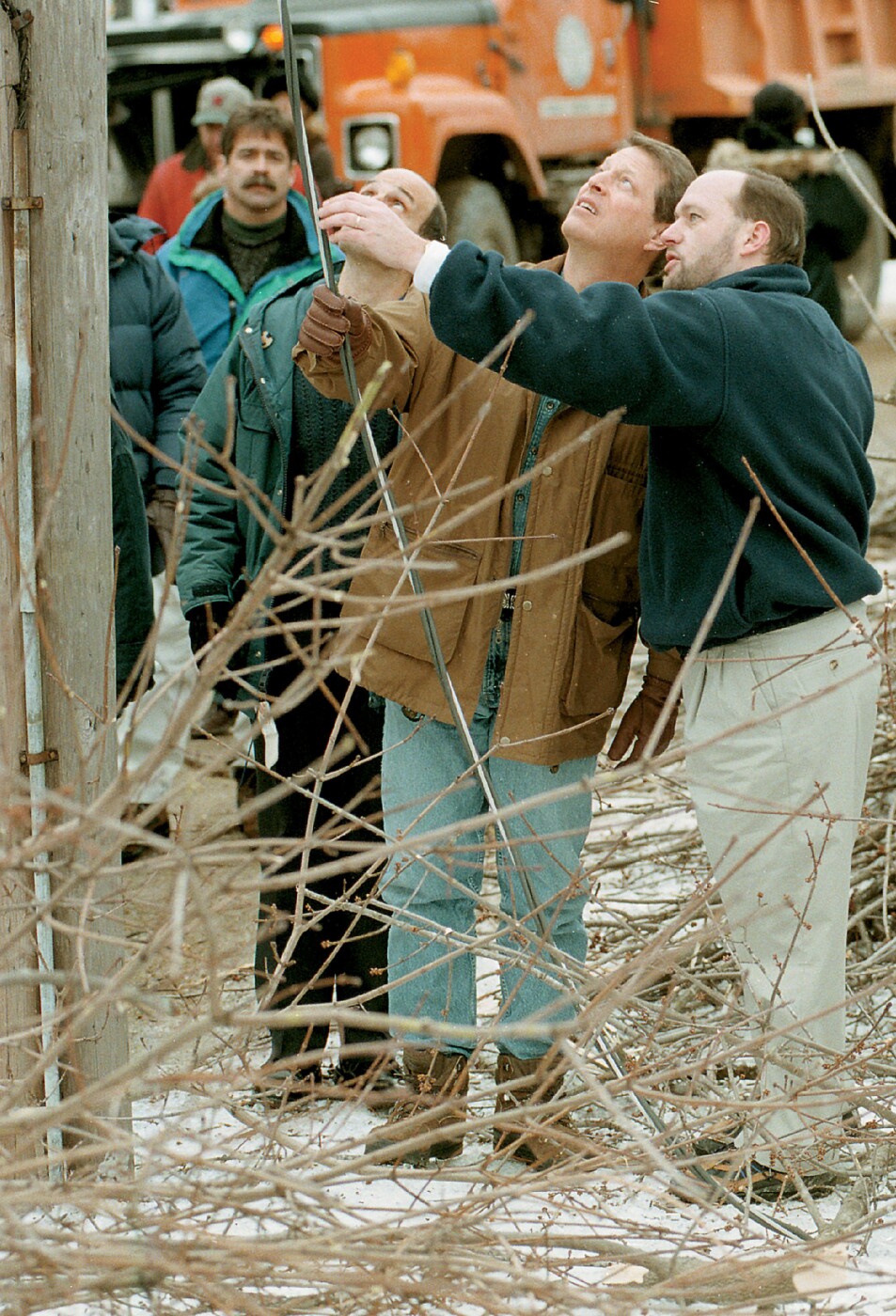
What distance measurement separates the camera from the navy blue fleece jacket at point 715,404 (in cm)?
290

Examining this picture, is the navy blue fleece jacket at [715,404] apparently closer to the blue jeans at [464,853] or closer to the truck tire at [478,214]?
the blue jeans at [464,853]

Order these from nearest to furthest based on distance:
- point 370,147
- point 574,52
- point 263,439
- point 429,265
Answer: point 429,265 → point 263,439 → point 370,147 → point 574,52

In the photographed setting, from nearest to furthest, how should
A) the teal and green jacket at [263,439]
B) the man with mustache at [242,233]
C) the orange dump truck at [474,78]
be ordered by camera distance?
the teal and green jacket at [263,439] → the man with mustache at [242,233] → the orange dump truck at [474,78]

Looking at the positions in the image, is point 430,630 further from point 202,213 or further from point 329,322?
point 202,213

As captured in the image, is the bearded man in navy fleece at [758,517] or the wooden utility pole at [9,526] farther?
the wooden utility pole at [9,526]

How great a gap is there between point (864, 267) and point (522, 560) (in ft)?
30.9

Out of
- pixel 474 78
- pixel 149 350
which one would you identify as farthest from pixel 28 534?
pixel 474 78

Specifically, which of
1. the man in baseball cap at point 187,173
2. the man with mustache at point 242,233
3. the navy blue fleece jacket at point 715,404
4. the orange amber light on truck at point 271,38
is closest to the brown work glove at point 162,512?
the man with mustache at point 242,233

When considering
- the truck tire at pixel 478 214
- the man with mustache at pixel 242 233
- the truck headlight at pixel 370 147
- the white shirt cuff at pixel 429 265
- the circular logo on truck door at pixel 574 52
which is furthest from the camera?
the circular logo on truck door at pixel 574 52

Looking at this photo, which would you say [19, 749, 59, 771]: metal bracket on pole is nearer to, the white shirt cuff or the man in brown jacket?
the man in brown jacket

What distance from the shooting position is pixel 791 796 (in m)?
3.26

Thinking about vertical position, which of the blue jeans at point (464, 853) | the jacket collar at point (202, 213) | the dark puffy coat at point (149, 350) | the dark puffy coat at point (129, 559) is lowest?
the blue jeans at point (464, 853)

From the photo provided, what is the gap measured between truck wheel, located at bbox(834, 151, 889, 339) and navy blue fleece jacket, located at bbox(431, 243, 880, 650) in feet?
27.7

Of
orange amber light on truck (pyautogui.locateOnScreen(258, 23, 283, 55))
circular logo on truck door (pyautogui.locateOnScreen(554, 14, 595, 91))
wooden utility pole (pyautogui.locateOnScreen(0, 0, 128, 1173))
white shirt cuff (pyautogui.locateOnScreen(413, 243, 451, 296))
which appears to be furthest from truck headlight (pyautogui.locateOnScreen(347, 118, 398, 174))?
white shirt cuff (pyautogui.locateOnScreen(413, 243, 451, 296))
